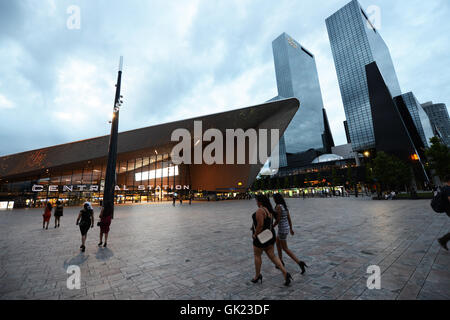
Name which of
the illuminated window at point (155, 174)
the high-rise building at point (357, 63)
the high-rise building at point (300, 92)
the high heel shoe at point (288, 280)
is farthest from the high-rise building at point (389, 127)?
the high heel shoe at point (288, 280)

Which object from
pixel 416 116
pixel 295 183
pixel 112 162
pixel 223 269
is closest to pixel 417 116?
pixel 416 116

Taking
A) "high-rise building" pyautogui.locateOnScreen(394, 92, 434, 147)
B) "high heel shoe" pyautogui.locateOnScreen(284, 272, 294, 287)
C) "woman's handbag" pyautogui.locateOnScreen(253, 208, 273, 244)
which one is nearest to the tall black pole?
"woman's handbag" pyautogui.locateOnScreen(253, 208, 273, 244)

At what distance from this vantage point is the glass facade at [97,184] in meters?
35.8

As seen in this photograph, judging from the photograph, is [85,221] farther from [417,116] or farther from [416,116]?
[417,116]

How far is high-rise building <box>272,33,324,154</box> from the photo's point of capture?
117250 mm

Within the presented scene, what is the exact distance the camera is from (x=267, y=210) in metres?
3.54

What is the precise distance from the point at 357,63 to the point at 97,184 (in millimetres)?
127414

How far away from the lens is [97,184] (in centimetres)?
3678

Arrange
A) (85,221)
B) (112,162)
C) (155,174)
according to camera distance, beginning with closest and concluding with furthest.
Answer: (85,221)
(112,162)
(155,174)

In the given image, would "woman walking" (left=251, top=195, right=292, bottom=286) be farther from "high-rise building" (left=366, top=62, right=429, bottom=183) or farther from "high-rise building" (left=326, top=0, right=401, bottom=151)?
"high-rise building" (left=326, top=0, right=401, bottom=151)

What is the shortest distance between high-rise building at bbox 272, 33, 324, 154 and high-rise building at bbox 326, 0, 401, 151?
85.1 feet
